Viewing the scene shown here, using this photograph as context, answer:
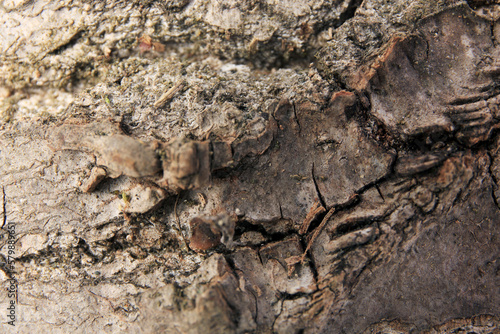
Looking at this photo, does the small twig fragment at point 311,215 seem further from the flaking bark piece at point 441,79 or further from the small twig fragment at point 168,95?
the small twig fragment at point 168,95

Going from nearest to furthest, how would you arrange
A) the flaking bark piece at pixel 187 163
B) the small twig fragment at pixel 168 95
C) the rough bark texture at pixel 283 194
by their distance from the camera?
the flaking bark piece at pixel 187 163 → the rough bark texture at pixel 283 194 → the small twig fragment at pixel 168 95

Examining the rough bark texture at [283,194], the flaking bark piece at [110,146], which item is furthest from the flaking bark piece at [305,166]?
the flaking bark piece at [110,146]

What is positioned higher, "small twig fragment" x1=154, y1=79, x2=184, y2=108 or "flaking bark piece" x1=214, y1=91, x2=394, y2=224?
"small twig fragment" x1=154, y1=79, x2=184, y2=108

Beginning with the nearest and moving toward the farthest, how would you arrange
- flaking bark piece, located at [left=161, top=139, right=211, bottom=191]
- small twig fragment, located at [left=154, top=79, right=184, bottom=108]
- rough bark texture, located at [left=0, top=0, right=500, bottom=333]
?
flaking bark piece, located at [left=161, top=139, right=211, bottom=191]
rough bark texture, located at [left=0, top=0, right=500, bottom=333]
small twig fragment, located at [left=154, top=79, right=184, bottom=108]

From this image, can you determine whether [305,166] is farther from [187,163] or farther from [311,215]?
[187,163]

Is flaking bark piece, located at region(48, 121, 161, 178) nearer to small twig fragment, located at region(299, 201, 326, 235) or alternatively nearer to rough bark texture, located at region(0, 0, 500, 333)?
rough bark texture, located at region(0, 0, 500, 333)

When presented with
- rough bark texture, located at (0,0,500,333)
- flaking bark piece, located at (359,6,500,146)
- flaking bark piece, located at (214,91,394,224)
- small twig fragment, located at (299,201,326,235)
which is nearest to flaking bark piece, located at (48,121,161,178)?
rough bark texture, located at (0,0,500,333)

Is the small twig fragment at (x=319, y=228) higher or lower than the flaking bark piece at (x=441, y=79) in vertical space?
lower

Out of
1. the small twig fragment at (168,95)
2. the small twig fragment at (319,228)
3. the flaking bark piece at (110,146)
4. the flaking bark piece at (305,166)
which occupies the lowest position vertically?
the small twig fragment at (319,228)

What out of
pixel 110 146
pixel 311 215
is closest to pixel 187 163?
pixel 110 146

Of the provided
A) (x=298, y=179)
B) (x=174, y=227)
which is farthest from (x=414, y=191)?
(x=174, y=227)
